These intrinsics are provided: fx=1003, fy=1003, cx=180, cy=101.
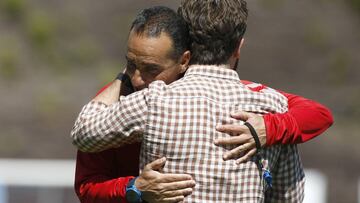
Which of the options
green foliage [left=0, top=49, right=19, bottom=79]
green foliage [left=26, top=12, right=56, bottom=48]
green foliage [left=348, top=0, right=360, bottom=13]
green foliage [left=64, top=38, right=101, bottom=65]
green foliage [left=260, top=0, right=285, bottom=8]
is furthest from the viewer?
green foliage [left=348, top=0, right=360, bottom=13]

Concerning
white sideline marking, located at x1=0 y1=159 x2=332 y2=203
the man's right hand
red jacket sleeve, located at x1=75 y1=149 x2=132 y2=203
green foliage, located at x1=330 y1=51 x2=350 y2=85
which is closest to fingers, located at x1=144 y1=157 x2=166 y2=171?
the man's right hand

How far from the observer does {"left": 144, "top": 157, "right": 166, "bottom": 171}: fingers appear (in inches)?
105

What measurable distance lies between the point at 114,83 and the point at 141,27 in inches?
8.9

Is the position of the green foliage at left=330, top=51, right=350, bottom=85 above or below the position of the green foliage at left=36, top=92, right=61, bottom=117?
above

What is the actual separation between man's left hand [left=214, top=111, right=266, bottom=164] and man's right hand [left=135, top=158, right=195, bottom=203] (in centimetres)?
13

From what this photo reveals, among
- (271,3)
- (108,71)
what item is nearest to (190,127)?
(108,71)

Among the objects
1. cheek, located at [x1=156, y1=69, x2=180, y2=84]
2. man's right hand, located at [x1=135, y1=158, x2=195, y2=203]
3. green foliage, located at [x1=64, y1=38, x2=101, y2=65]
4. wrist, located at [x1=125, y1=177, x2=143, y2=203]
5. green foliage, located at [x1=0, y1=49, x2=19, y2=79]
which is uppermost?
cheek, located at [x1=156, y1=69, x2=180, y2=84]

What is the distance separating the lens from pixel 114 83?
2873 millimetres

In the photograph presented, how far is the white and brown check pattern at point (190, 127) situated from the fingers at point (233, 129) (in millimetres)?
17

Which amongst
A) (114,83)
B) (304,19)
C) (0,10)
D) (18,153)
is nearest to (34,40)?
(0,10)

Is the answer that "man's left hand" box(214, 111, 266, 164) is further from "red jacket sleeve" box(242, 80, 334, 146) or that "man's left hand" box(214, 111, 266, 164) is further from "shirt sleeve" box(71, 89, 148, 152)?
"shirt sleeve" box(71, 89, 148, 152)

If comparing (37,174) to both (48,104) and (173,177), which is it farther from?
(173,177)

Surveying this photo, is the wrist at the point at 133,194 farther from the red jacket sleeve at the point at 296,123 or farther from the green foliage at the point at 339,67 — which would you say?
the green foliage at the point at 339,67

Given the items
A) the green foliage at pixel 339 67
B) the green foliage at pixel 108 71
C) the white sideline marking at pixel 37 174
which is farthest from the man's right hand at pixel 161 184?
the green foliage at pixel 339 67
